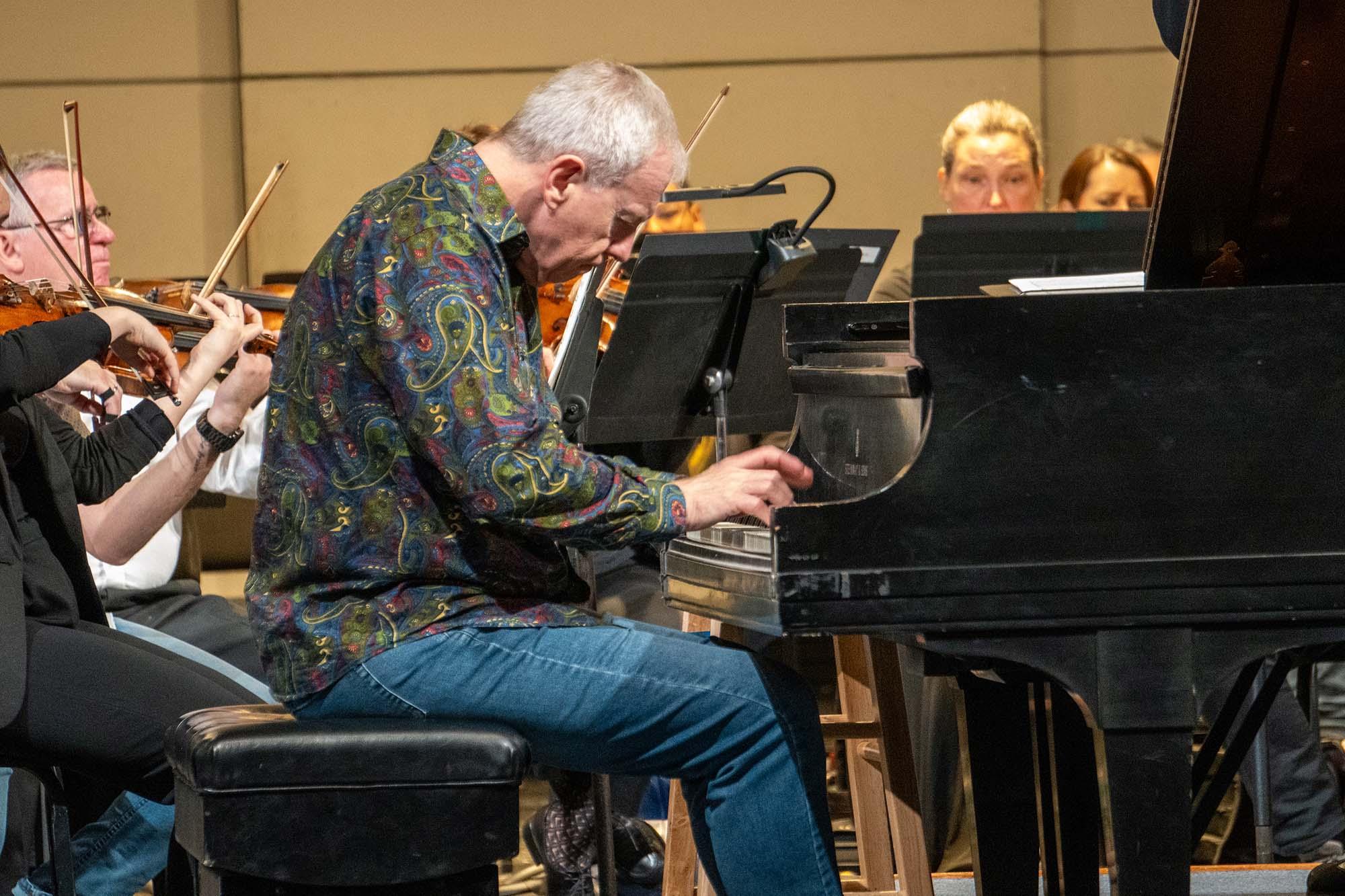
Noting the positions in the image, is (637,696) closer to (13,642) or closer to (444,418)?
(444,418)

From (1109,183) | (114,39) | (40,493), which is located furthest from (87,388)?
(114,39)

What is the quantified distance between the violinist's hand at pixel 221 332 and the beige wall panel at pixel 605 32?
275 cm

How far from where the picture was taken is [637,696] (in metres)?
1.52

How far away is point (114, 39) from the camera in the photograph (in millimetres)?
5137

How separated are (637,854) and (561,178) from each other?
1410 mm

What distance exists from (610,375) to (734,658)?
0.79 metres

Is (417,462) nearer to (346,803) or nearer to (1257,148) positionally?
(346,803)

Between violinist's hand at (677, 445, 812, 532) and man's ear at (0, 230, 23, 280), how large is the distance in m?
1.60

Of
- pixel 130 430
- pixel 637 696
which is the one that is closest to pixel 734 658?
pixel 637 696

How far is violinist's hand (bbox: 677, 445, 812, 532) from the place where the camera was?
4.83ft

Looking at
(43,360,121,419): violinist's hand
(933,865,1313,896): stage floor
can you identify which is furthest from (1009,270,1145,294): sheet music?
(43,360,121,419): violinist's hand

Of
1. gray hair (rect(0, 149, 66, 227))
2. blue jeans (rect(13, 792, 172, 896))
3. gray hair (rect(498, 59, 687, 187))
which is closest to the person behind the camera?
gray hair (rect(498, 59, 687, 187))

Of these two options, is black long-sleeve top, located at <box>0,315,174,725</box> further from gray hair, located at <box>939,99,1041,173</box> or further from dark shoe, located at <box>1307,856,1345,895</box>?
gray hair, located at <box>939,99,1041,173</box>

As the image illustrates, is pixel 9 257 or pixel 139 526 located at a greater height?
pixel 9 257
